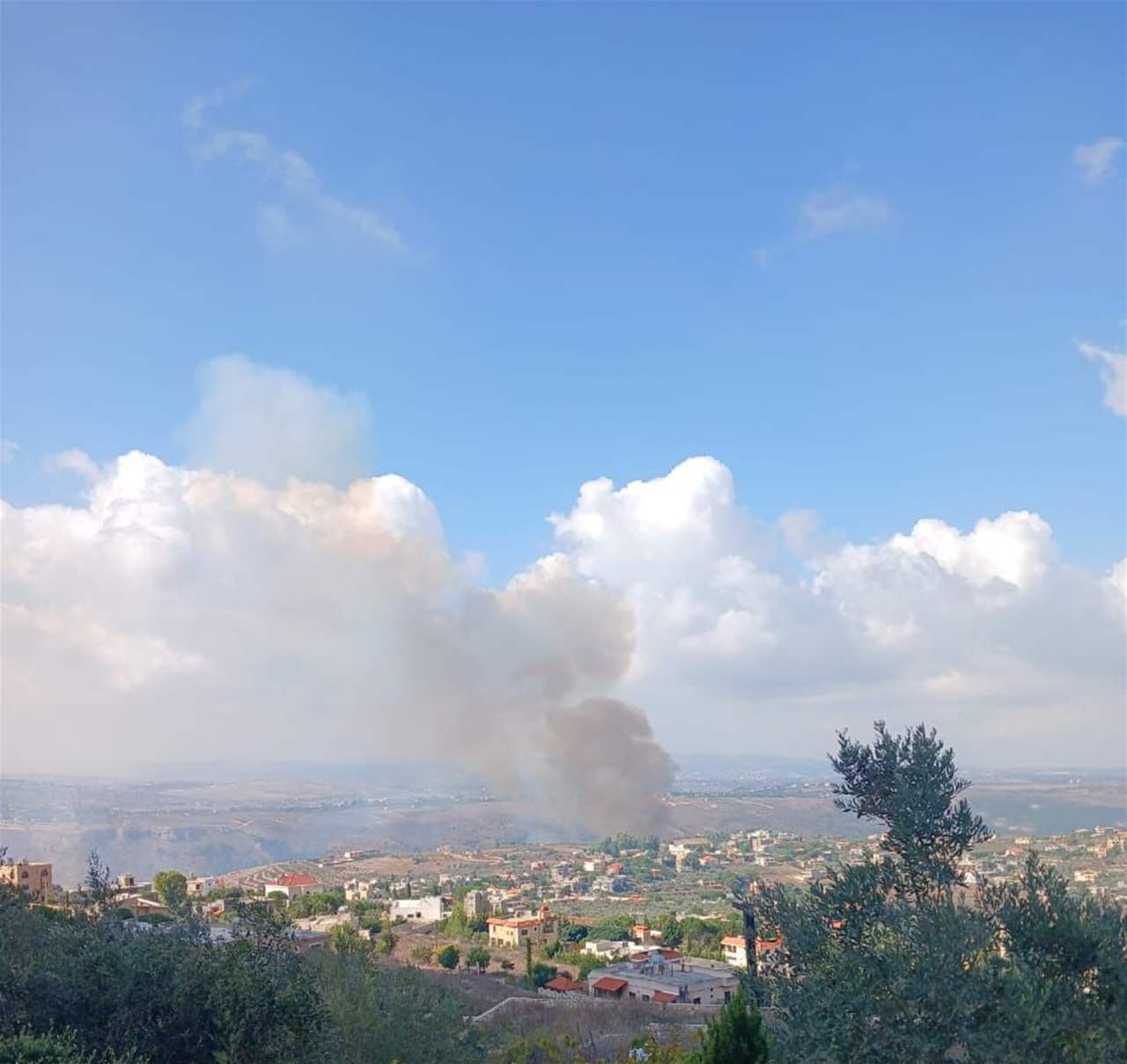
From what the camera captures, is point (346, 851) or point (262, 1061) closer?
point (262, 1061)

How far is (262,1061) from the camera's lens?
15.2 m

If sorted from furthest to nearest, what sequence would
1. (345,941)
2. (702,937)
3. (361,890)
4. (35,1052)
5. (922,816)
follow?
(361,890), (702,937), (345,941), (922,816), (35,1052)

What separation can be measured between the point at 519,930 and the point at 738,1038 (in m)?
50.5

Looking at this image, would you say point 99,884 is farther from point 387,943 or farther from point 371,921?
point 371,921

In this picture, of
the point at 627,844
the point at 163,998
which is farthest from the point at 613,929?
the point at 627,844

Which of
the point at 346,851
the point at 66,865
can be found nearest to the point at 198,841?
the point at 346,851

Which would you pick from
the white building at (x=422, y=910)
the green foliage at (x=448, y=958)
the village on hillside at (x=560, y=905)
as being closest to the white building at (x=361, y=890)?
the village on hillside at (x=560, y=905)

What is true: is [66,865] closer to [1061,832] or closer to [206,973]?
[1061,832]

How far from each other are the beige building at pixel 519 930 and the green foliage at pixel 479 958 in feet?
13.5

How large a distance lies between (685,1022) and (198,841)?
123 m

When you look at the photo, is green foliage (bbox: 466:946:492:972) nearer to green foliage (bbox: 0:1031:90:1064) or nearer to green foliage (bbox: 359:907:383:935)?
green foliage (bbox: 359:907:383:935)

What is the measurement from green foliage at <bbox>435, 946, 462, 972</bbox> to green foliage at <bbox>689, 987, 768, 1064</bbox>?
39.5 m

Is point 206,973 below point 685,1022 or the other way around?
the other way around

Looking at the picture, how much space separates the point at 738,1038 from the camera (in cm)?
1650
